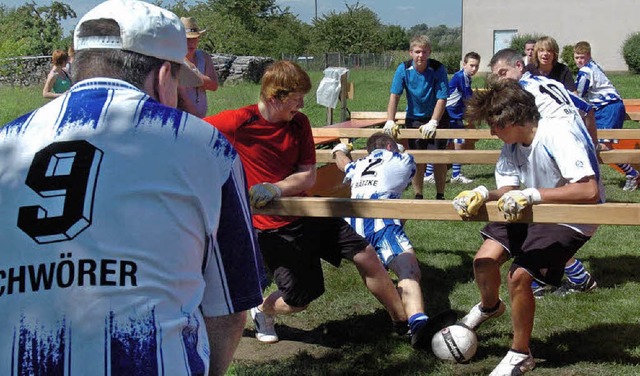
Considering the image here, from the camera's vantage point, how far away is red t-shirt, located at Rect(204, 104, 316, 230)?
4.89 metres

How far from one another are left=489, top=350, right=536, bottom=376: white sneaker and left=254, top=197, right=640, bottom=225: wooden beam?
0.84m

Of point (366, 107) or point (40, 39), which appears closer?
point (366, 107)

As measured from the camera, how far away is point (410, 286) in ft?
17.7

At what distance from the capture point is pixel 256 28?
65.1 meters

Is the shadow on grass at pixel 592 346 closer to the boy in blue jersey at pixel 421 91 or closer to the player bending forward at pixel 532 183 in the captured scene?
the player bending forward at pixel 532 183

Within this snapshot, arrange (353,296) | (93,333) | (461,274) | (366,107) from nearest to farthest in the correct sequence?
(93,333) → (353,296) → (461,274) → (366,107)

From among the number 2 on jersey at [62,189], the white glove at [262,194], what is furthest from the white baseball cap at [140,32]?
the white glove at [262,194]

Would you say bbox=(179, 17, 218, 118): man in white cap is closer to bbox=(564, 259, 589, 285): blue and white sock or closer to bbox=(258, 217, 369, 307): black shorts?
bbox=(258, 217, 369, 307): black shorts

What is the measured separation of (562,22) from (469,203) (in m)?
55.1

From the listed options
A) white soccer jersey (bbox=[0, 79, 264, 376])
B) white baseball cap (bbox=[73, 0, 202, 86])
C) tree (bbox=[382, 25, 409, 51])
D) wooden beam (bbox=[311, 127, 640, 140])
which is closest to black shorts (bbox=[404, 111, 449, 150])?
wooden beam (bbox=[311, 127, 640, 140])

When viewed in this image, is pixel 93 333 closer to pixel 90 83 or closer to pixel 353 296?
pixel 90 83

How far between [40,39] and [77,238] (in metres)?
44.7

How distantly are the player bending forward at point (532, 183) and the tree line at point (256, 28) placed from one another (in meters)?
41.1

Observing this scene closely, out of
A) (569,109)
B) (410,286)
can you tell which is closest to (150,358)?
(569,109)
